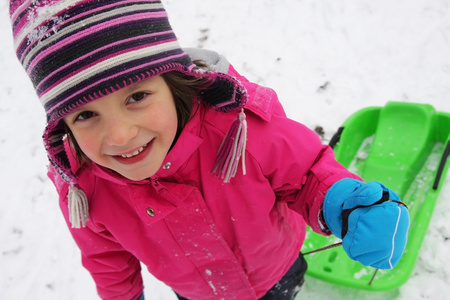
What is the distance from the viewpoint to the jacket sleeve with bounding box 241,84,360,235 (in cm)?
110

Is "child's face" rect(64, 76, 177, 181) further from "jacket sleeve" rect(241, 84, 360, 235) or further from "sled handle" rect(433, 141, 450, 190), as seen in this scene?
"sled handle" rect(433, 141, 450, 190)

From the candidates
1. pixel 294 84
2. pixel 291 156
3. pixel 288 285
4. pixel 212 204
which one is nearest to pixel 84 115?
pixel 212 204

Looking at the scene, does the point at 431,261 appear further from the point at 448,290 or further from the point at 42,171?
the point at 42,171

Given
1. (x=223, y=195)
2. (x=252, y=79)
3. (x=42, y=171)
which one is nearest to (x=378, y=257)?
(x=223, y=195)

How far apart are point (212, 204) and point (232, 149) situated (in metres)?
0.22

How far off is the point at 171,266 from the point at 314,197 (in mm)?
578

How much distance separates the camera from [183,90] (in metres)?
1.06

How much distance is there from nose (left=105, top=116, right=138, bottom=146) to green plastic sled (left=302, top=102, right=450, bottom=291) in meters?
1.35

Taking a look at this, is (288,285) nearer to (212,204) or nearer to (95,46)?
(212,204)

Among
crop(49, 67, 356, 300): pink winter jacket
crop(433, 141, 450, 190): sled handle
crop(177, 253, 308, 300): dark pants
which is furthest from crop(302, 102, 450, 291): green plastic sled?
crop(49, 67, 356, 300): pink winter jacket

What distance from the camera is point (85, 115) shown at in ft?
3.13

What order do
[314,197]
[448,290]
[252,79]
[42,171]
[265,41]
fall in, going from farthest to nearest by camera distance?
[265,41] → [252,79] → [42,171] → [448,290] → [314,197]

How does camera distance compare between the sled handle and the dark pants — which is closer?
the dark pants

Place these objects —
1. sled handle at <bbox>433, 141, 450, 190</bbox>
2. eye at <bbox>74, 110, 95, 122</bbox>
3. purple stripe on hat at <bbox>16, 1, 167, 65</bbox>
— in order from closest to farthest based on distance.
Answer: purple stripe on hat at <bbox>16, 1, 167, 65</bbox>
eye at <bbox>74, 110, 95, 122</bbox>
sled handle at <bbox>433, 141, 450, 190</bbox>
